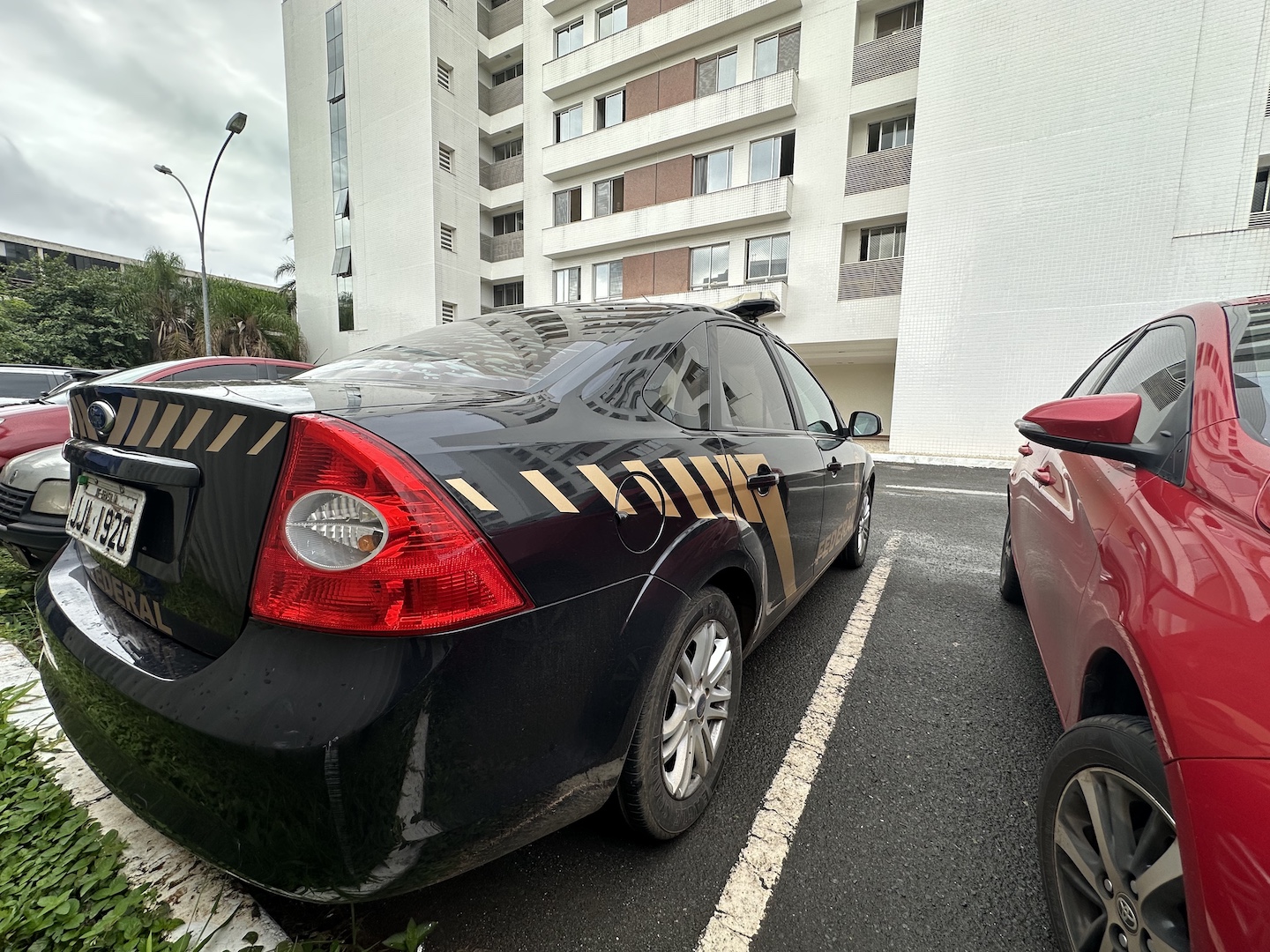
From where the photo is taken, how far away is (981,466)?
10648mm

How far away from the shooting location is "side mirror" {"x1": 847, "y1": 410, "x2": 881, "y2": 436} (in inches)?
128

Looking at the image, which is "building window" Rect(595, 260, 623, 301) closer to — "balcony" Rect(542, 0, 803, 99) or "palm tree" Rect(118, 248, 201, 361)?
"balcony" Rect(542, 0, 803, 99)

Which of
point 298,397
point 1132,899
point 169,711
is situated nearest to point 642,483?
point 298,397

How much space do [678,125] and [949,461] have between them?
41.8 feet

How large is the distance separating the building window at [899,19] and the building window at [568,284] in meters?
10.9

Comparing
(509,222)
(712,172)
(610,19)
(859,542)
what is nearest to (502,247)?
(509,222)

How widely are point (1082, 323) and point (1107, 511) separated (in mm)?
13157

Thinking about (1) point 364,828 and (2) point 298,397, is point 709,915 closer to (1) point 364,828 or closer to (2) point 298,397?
(1) point 364,828

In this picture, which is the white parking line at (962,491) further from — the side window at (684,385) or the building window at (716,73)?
the building window at (716,73)

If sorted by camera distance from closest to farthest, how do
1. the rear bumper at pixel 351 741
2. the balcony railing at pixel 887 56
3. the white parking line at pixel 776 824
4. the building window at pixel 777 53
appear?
1. the rear bumper at pixel 351 741
2. the white parking line at pixel 776 824
3. the balcony railing at pixel 887 56
4. the building window at pixel 777 53

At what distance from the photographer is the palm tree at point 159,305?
65.1 ft

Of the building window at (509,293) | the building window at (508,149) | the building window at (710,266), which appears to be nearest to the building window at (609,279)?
the building window at (710,266)

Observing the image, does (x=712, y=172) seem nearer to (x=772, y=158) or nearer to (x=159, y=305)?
(x=772, y=158)

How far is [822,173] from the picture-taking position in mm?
14984
